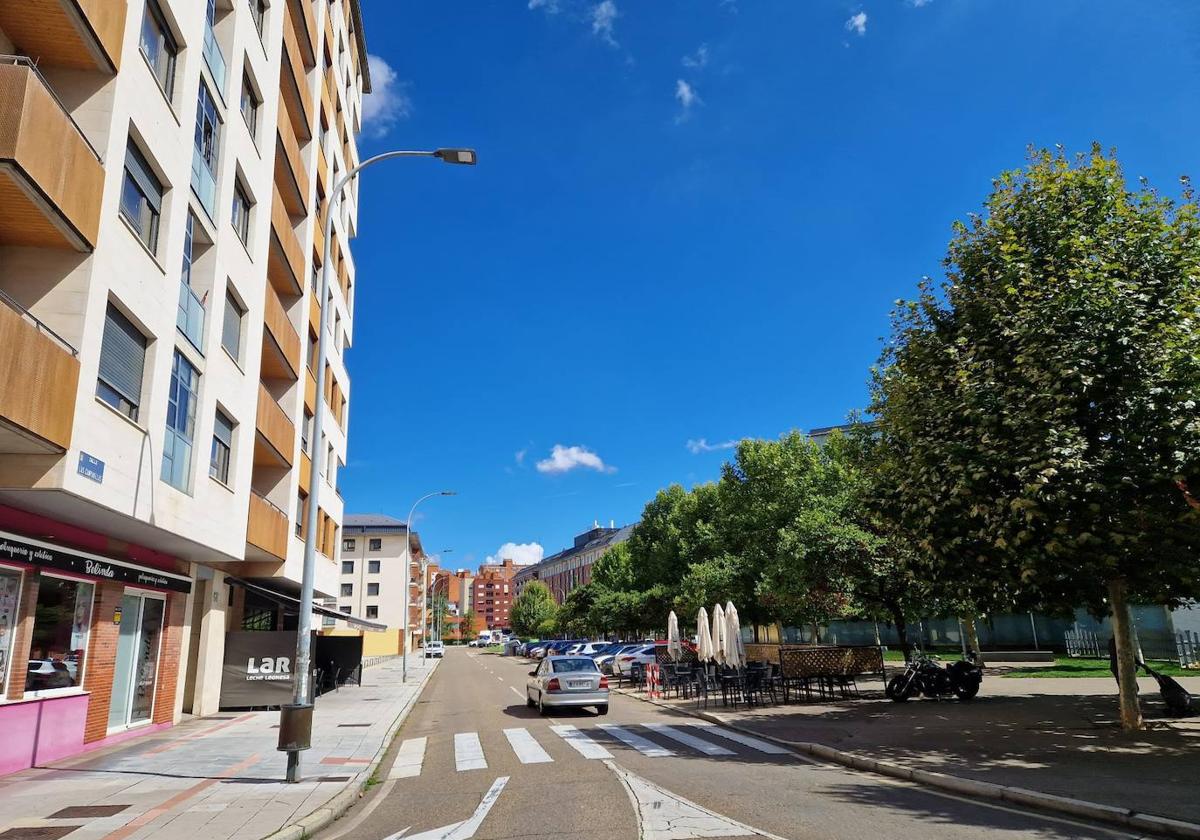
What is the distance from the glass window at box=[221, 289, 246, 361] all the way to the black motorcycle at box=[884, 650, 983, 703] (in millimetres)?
18312

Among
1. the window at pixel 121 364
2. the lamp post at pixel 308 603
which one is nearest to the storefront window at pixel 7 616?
the window at pixel 121 364

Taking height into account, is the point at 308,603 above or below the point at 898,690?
above

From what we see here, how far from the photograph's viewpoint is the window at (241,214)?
18284mm

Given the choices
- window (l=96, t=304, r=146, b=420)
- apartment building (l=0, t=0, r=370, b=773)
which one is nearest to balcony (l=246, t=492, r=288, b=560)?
apartment building (l=0, t=0, r=370, b=773)

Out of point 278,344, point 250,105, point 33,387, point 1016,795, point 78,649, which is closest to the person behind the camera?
point 1016,795

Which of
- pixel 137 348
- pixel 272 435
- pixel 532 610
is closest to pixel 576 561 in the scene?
pixel 532 610

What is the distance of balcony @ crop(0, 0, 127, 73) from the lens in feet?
33.2

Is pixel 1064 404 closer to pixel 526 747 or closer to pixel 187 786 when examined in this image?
pixel 526 747

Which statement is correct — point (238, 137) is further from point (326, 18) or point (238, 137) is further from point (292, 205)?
point (326, 18)

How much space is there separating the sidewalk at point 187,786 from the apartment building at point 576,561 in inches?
3907

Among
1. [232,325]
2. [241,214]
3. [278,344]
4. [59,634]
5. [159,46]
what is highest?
[159,46]

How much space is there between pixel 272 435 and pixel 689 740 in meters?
14.1

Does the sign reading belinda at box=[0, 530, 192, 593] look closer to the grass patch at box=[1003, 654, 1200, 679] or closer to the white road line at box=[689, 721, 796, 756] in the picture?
the white road line at box=[689, 721, 796, 756]

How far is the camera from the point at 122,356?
39.9 feet
